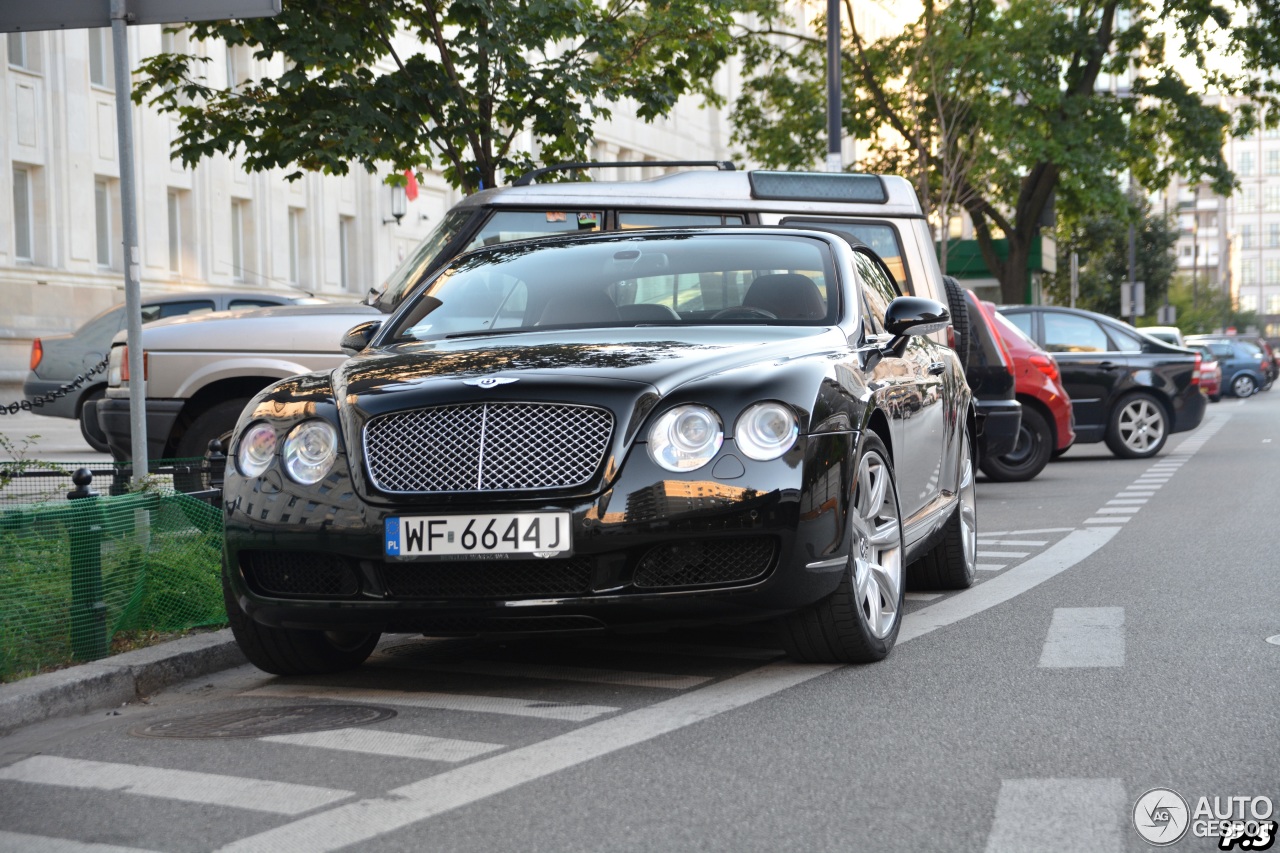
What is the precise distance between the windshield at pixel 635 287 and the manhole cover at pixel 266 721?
5.63 ft

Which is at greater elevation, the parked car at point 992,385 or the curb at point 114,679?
the parked car at point 992,385

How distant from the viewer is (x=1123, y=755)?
445cm

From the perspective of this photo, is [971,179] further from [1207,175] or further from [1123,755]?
[1123,755]

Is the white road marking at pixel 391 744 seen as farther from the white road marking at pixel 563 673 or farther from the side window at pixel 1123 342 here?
the side window at pixel 1123 342

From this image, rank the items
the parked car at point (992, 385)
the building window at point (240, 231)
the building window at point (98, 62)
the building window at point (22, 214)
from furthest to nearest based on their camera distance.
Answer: the building window at point (240, 231), the building window at point (98, 62), the building window at point (22, 214), the parked car at point (992, 385)

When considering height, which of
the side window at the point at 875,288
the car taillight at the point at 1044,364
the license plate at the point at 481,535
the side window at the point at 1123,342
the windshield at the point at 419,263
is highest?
the windshield at the point at 419,263

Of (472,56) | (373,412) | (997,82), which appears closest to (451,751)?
(373,412)

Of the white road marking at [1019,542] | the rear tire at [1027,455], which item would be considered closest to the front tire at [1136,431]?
the rear tire at [1027,455]

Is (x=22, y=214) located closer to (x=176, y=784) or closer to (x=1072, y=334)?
(x=1072, y=334)

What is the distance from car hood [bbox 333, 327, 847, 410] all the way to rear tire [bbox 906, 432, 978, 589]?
1959 mm

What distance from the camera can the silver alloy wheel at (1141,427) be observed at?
19.6 meters

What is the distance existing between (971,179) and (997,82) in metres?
1.84

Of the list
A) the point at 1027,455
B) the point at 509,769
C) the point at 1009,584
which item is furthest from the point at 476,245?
the point at 1027,455

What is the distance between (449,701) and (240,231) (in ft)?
110
